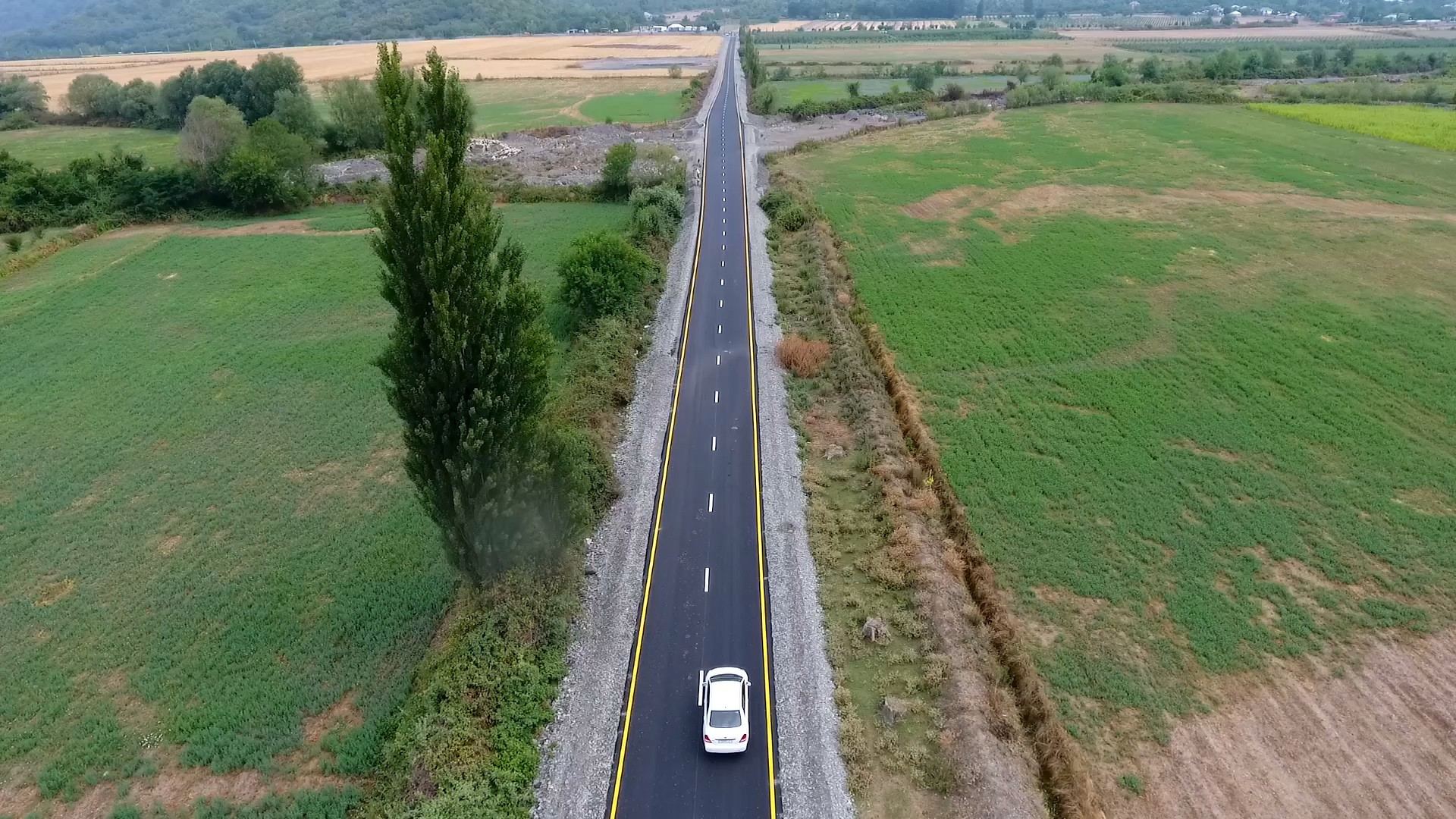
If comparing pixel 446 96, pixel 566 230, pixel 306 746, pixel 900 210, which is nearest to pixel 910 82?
pixel 900 210

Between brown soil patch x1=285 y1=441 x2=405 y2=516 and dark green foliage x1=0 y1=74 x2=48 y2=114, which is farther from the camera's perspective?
dark green foliage x1=0 y1=74 x2=48 y2=114

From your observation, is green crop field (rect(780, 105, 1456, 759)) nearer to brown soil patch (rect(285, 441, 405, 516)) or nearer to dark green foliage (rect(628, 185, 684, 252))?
dark green foliage (rect(628, 185, 684, 252))

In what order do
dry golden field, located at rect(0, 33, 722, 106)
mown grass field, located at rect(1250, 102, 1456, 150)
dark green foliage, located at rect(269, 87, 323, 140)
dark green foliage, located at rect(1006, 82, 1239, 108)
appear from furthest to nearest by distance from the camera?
dry golden field, located at rect(0, 33, 722, 106), dark green foliage, located at rect(1006, 82, 1239, 108), dark green foliage, located at rect(269, 87, 323, 140), mown grass field, located at rect(1250, 102, 1456, 150)

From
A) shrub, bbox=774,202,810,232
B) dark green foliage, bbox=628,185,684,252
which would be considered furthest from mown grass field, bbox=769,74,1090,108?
shrub, bbox=774,202,810,232

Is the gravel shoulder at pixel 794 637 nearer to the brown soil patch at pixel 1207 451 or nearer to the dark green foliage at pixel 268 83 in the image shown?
the brown soil patch at pixel 1207 451

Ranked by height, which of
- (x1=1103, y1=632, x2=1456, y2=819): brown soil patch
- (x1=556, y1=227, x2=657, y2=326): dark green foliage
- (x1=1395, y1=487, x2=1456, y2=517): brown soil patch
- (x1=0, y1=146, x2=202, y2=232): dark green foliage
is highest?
(x1=0, y1=146, x2=202, y2=232): dark green foliage

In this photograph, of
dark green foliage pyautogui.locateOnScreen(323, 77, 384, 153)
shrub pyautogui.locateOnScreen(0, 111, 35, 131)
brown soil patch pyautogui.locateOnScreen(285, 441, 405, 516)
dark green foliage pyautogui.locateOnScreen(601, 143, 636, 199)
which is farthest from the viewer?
shrub pyautogui.locateOnScreen(0, 111, 35, 131)

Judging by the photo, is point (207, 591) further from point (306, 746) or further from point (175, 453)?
point (175, 453)
